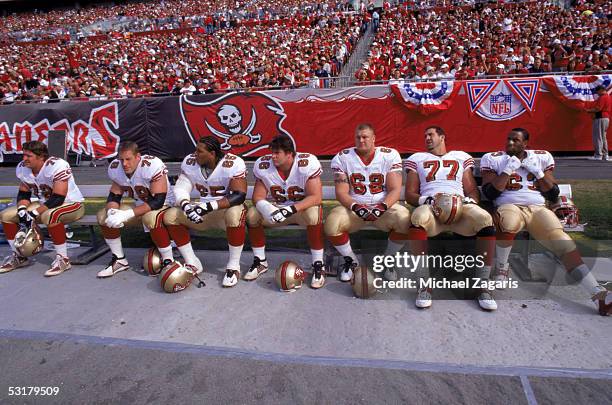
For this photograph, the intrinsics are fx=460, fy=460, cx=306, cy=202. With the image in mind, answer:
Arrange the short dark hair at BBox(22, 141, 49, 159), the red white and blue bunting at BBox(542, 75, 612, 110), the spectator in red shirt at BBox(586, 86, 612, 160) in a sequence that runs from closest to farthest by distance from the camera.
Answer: the short dark hair at BBox(22, 141, 49, 159) < the spectator in red shirt at BBox(586, 86, 612, 160) < the red white and blue bunting at BBox(542, 75, 612, 110)

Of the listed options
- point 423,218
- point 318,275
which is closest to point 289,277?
point 318,275

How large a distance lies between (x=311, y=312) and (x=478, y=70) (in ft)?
36.5

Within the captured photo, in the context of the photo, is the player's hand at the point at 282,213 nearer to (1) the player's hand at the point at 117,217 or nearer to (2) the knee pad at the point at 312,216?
(2) the knee pad at the point at 312,216

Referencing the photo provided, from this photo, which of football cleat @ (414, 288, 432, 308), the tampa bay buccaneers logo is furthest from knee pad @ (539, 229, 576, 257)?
the tampa bay buccaneers logo

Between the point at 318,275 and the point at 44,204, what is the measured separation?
318 centimetres

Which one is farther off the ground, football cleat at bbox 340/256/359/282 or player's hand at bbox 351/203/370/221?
player's hand at bbox 351/203/370/221

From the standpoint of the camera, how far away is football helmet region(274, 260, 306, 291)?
4.05m

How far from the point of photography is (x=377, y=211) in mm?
3984

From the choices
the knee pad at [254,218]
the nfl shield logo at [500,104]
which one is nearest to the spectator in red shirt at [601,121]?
the nfl shield logo at [500,104]

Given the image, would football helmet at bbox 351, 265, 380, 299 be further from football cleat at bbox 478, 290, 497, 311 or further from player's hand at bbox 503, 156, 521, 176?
player's hand at bbox 503, 156, 521, 176

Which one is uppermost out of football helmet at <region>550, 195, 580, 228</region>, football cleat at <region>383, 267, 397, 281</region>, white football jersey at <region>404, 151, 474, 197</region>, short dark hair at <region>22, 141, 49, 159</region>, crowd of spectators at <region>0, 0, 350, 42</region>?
crowd of spectators at <region>0, 0, 350, 42</region>

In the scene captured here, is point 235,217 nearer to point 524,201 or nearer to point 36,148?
point 36,148

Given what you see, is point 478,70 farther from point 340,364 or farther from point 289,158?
point 340,364

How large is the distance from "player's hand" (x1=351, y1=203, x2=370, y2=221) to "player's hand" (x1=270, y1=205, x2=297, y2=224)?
0.54 meters
